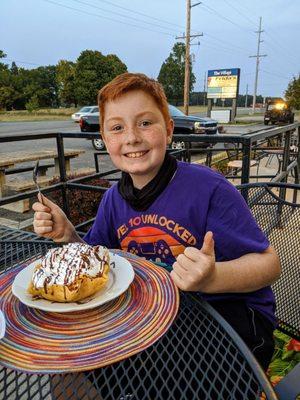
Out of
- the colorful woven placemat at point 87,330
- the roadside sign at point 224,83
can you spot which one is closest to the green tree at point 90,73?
the roadside sign at point 224,83

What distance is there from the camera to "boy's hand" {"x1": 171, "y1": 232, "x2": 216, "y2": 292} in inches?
33.9

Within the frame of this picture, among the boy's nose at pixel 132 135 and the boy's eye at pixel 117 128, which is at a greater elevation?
the boy's eye at pixel 117 128

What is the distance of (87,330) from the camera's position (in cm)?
80

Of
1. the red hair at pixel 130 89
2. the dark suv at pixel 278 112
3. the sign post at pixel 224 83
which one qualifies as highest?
the sign post at pixel 224 83

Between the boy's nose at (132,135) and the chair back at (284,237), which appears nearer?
the boy's nose at (132,135)

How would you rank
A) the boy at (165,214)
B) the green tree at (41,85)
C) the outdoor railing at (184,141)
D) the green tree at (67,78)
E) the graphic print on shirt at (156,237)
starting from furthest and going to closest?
the green tree at (41,85)
the green tree at (67,78)
the outdoor railing at (184,141)
the graphic print on shirt at (156,237)
the boy at (165,214)

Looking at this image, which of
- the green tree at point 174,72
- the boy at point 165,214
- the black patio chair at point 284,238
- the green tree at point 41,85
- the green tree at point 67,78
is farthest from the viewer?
the green tree at point 174,72

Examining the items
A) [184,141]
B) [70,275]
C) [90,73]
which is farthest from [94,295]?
[90,73]

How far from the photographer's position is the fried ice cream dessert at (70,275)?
88 centimetres

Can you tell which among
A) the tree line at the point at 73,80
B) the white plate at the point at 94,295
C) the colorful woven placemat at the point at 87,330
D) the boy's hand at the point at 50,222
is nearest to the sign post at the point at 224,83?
the tree line at the point at 73,80

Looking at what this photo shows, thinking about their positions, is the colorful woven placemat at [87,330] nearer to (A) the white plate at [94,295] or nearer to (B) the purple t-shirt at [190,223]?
(A) the white plate at [94,295]

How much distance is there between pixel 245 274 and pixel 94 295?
1.46 ft

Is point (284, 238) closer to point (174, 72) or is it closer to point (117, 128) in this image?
point (117, 128)

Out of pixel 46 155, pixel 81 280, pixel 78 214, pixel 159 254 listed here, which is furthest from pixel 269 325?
pixel 46 155
